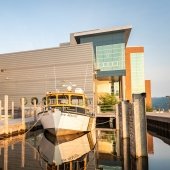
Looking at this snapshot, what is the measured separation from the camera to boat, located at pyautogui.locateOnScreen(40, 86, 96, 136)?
25047 mm

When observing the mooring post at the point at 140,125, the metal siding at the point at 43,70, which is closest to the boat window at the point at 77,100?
the mooring post at the point at 140,125

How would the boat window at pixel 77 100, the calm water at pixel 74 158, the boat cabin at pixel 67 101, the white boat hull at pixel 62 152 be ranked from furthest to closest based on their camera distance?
1. the boat window at pixel 77 100
2. the boat cabin at pixel 67 101
3. the white boat hull at pixel 62 152
4. the calm water at pixel 74 158

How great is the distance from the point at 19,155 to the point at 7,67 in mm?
43893

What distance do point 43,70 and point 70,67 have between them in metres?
5.72

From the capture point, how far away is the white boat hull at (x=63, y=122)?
81.8ft

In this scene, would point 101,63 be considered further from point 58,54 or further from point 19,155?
point 19,155

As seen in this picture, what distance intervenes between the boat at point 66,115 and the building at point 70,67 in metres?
22.2

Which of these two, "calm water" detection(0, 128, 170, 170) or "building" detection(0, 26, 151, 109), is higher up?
"building" detection(0, 26, 151, 109)

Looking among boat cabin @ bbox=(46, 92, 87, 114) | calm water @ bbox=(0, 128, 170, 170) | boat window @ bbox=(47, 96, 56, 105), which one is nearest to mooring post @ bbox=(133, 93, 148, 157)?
calm water @ bbox=(0, 128, 170, 170)

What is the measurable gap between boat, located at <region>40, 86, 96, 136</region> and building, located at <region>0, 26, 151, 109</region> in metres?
22.2

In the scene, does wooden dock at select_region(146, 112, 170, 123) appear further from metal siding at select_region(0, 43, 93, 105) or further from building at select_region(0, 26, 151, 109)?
metal siding at select_region(0, 43, 93, 105)

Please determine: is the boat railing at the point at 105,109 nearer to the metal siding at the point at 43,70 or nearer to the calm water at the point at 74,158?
the metal siding at the point at 43,70

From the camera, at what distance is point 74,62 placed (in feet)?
175

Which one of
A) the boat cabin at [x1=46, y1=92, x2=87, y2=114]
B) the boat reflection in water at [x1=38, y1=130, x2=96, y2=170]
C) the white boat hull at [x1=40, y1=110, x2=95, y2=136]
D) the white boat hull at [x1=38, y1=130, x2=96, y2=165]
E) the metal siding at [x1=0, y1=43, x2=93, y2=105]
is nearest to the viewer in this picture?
the boat reflection in water at [x1=38, y1=130, x2=96, y2=170]
